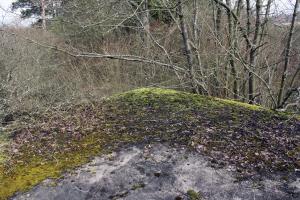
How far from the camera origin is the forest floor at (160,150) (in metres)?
2.40

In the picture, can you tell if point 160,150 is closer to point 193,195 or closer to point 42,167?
point 193,195

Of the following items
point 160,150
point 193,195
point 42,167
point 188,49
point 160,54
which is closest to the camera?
point 193,195

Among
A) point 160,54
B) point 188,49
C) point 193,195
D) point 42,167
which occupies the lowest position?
point 193,195

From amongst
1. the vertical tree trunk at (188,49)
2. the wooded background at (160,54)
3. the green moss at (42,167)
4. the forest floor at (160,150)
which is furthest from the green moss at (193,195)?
the vertical tree trunk at (188,49)

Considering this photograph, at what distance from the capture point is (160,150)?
2.79 m

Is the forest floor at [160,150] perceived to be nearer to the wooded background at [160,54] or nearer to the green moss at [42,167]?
the green moss at [42,167]

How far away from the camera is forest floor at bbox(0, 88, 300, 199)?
7.88ft

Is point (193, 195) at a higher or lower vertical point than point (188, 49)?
lower

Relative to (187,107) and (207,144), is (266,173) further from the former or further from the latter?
(187,107)

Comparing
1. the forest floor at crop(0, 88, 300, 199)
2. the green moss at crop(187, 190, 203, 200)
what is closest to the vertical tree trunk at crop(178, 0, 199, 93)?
the forest floor at crop(0, 88, 300, 199)

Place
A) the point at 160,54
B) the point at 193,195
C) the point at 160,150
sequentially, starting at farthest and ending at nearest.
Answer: the point at 160,54
the point at 160,150
the point at 193,195

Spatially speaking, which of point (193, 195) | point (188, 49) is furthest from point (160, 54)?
point (193, 195)

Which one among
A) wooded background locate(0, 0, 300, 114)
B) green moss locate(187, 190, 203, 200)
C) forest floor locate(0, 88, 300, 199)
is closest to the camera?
green moss locate(187, 190, 203, 200)

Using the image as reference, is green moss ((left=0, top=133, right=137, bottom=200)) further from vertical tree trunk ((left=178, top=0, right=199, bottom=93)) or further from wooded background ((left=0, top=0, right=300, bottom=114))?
vertical tree trunk ((left=178, top=0, right=199, bottom=93))
